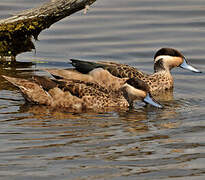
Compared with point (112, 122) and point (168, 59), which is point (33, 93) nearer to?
point (112, 122)

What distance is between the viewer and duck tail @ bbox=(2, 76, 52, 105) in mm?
10641

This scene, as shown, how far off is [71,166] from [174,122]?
2.45 metres

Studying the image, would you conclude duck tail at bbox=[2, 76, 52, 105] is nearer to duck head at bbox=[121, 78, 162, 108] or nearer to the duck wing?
duck head at bbox=[121, 78, 162, 108]

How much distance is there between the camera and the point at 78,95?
10547 mm

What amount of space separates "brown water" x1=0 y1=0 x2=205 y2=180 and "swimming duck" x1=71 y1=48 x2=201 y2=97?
0.23 metres

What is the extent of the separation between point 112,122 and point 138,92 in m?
1.18

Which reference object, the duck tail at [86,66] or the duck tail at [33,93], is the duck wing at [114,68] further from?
the duck tail at [33,93]

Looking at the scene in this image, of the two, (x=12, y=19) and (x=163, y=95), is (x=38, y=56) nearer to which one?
(x=12, y=19)

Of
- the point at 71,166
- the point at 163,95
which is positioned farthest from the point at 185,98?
the point at 71,166

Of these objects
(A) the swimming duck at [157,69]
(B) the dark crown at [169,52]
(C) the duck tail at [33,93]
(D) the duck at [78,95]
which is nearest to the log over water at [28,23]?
(A) the swimming duck at [157,69]

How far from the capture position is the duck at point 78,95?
10500mm

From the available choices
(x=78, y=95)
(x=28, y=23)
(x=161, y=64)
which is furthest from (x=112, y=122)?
(x=28, y=23)

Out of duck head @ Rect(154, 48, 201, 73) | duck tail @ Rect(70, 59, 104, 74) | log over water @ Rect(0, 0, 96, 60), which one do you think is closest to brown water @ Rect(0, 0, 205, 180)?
duck head @ Rect(154, 48, 201, 73)

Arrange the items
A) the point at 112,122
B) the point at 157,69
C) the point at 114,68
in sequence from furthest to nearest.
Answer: the point at 157,69 → the point at 114,68 → the point at 112,122
